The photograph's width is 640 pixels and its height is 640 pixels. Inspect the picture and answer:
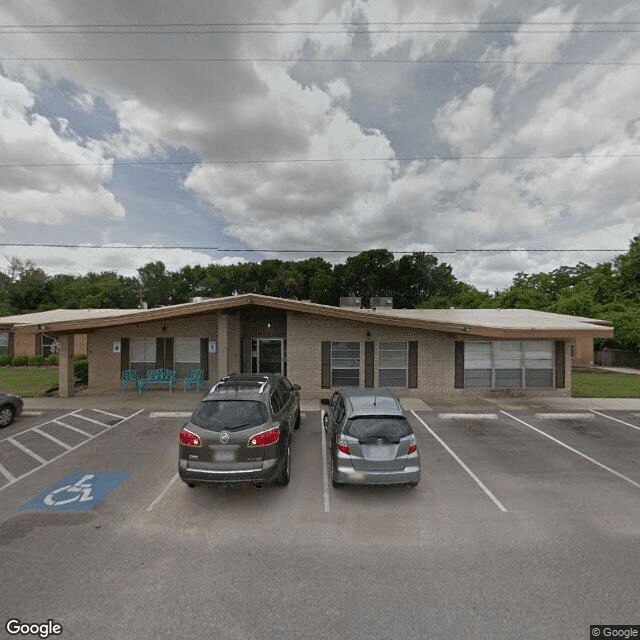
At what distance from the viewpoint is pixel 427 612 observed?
415 centimetres

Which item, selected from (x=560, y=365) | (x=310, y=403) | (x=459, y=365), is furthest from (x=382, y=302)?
(x=310, y=403)

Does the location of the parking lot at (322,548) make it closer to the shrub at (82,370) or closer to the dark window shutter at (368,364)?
the dark window shutter at (368,364)

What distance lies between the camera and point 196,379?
1658cm

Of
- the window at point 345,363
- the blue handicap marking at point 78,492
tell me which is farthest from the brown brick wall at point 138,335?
the blue handicap marking at point 78,492

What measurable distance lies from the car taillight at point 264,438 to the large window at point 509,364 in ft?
39.7

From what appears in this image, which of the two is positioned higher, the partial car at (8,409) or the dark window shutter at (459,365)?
the dark window shutter at (459,365)

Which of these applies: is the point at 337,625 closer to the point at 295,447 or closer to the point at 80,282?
the point at 295,447

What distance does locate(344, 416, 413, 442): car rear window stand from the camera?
6.64m

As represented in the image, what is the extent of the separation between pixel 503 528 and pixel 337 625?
3332 millimetres

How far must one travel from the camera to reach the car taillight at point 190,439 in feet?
20.8

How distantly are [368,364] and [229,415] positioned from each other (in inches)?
401

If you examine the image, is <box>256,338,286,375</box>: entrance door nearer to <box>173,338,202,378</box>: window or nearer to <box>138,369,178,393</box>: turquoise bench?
<box>173,338,202,378</box>: window

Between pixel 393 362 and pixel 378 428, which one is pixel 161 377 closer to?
pixel 393 362

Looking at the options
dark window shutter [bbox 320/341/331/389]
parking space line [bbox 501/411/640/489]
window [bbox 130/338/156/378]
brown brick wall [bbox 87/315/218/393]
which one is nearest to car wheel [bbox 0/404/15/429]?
brown brick wall [bbox 87/315/218/393]
